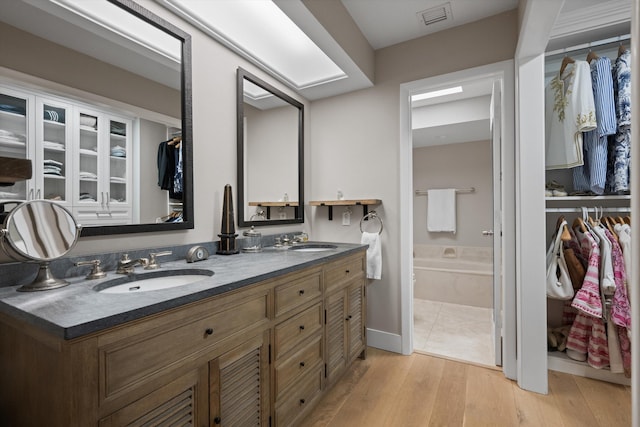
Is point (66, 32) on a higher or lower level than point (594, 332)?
higher

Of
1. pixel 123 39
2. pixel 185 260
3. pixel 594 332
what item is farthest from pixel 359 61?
pixel 594 332

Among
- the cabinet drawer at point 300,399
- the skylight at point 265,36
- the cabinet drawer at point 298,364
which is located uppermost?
the skylight at point 265,36

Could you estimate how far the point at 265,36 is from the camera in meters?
1.98

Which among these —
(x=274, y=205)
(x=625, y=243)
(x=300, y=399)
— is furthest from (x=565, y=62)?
(x=300, y=399)

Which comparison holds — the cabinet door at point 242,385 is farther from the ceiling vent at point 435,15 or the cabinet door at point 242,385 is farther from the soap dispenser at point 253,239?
the ceiling vent at point 435,15

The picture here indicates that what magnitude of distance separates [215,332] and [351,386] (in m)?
1.28

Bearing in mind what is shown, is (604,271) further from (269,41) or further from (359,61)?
(269,41)

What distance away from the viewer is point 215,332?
105 centimetres

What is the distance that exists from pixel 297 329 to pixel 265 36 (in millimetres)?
1829

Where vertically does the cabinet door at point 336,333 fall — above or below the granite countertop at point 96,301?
below

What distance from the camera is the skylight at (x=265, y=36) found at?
1.67m

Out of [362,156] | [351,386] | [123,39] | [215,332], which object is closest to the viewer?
[215,332]

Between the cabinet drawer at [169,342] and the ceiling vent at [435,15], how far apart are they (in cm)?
217

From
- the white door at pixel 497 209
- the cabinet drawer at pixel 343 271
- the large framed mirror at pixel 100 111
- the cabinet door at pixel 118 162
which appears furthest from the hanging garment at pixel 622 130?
the cabinet door at pixel 118 162
